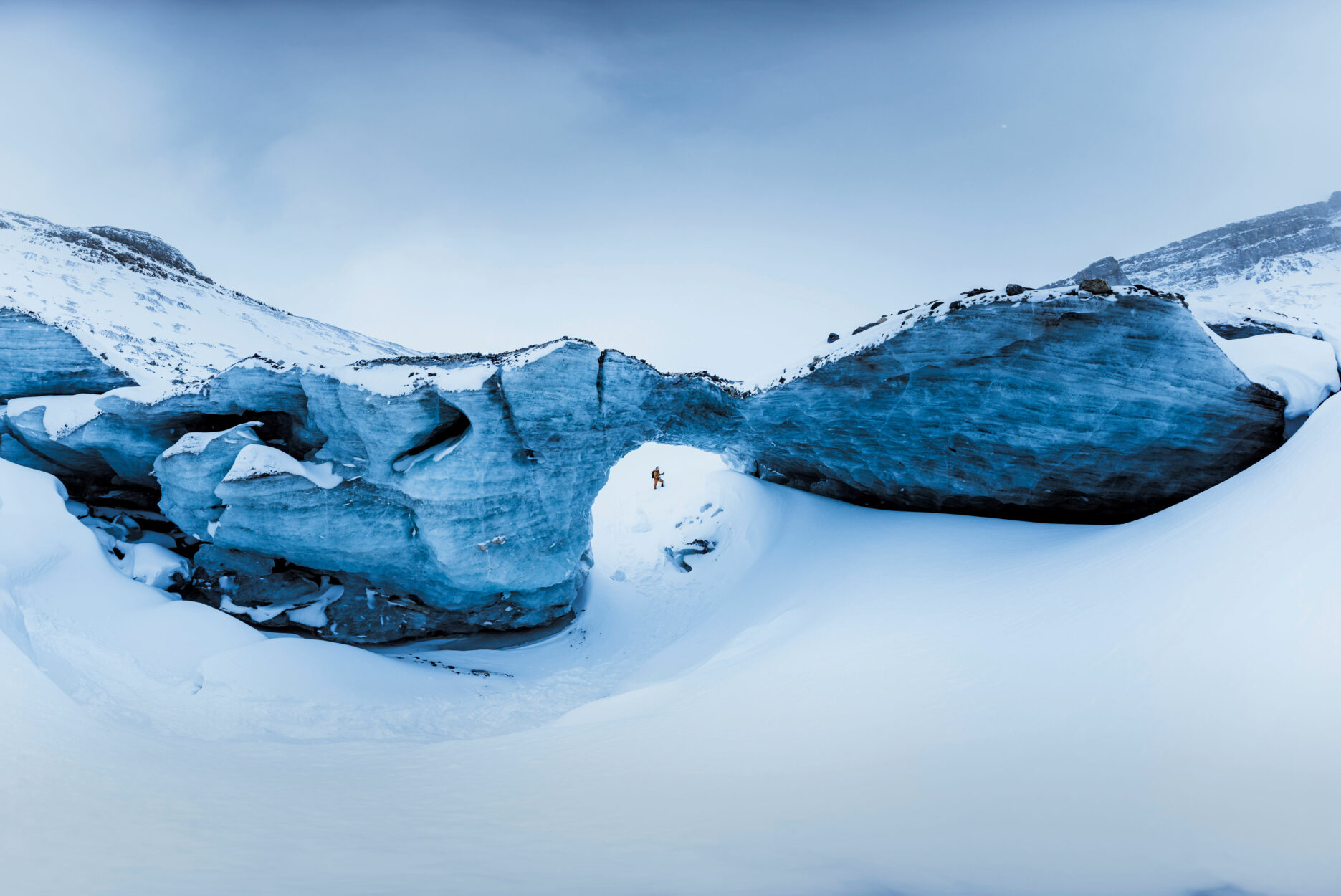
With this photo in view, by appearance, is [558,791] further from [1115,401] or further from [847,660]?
[1115,401]

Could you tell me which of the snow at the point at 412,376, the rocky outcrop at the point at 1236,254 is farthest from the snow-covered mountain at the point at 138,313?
the rocky outcrop at the point at 1236,254

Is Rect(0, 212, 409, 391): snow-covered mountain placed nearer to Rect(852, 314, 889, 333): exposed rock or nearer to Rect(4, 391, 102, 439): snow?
Rect(4, 391, 102, 439): snow

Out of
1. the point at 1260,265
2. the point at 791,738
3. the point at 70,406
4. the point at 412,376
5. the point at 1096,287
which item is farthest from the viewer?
the point at 1260,265

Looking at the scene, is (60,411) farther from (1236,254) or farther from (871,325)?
(1236,254)

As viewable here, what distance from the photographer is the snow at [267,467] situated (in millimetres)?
8930

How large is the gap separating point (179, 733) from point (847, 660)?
7.94 metres

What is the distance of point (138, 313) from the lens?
13.7 metres

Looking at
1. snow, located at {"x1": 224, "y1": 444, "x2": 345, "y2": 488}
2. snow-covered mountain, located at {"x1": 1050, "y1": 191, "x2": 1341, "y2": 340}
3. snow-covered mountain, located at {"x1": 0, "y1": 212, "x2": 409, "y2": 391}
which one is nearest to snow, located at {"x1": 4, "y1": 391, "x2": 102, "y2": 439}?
snow-covered mountain, located at {"x1": 0, "y1": 212, "x2": 409, "y2": 391}

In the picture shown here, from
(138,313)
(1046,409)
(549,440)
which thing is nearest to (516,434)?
(549,440)

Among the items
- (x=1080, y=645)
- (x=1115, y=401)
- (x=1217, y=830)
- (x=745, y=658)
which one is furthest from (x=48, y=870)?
(x=1115, y=401)

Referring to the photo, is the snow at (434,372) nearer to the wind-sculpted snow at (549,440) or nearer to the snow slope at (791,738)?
the wind-sculpted snow at (549,440)

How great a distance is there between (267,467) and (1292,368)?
1611cm

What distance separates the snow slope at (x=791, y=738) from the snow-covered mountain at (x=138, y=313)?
3271 millimetres

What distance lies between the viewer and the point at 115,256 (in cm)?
1666
